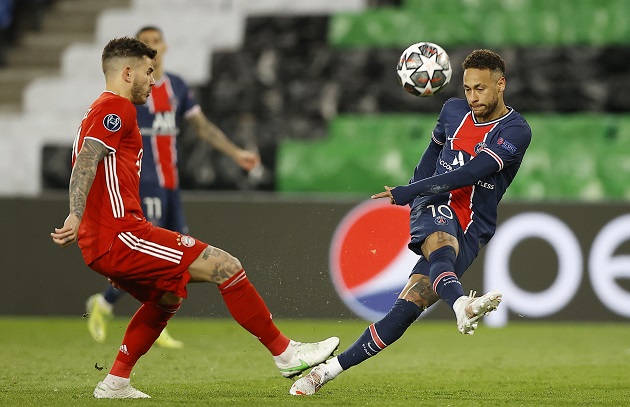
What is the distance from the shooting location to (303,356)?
5586 mm

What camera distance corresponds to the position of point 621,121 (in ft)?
37.9

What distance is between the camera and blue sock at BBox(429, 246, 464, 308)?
5340 millimetres

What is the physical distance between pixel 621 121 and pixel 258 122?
3847 millimetres

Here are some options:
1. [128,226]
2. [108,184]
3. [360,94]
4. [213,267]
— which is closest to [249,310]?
[213,267]

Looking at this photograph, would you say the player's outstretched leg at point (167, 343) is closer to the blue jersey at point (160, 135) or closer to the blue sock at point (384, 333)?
the blue jersey at point (160, 135)

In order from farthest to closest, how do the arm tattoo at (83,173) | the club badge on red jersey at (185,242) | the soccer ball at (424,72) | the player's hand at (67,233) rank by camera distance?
the soccer ball at (424,72) < the club badge on red jersey at (185,242) < the arm tattoo at (83,173) < the player's hand at (67,233)

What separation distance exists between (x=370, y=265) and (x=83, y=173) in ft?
17.2

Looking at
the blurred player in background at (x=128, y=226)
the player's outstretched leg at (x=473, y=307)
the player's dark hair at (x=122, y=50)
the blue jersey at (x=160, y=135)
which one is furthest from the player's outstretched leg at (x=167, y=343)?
the player's outstretched leg at (x=473, y=307)

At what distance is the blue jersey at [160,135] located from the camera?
8289 mm

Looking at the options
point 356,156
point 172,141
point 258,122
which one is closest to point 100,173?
point 172,141

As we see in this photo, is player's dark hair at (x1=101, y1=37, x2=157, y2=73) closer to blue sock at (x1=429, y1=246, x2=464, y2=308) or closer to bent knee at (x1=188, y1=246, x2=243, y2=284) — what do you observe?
bent knee at (x1=188, y1=246, x2=243, y2=284)

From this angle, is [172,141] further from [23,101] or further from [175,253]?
[23,101]

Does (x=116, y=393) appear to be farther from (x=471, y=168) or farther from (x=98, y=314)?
(x=98, y=314)

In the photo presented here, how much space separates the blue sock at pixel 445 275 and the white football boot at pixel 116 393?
4.93 ft
